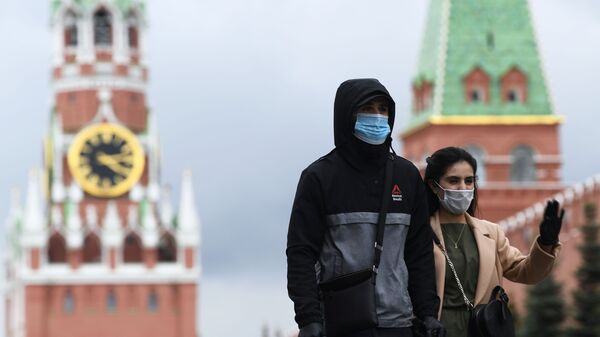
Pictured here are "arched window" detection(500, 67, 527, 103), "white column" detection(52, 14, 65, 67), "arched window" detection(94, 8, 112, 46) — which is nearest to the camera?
"arched window" detection(500, 67, 527, 103)

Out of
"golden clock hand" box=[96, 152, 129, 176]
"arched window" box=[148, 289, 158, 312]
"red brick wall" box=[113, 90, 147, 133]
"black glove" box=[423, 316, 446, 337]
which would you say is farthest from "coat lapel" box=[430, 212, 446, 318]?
"red brick wall" box=[113, 90, 147, 133]

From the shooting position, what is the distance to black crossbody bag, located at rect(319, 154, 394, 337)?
9719 mm

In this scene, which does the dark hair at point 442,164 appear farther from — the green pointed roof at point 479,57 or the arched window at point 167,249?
the arched window at point 167,249

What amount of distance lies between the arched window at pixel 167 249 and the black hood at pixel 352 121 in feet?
302

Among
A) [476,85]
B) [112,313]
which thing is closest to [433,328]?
[476,85]

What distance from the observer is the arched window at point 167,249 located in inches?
4013

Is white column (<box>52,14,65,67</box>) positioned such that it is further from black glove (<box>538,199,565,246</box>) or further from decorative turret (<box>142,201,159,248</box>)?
black glove (<box>538,199,565,246</box>)

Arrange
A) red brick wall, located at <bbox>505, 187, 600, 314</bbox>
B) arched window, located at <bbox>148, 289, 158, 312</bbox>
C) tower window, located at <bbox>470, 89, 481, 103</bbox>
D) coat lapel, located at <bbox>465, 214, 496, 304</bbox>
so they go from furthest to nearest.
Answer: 1. arched window, located at <bbox>148, 289, 158, 312</bbox>
2. tower window, located at <bbox>470, 89, 481, 103</bbox>
3. red brick wall, located at <bbox>505, 187, 600, 314</bbox>
4. coat lapel, located at <bbox>465, 214, 496, 304</bbox>

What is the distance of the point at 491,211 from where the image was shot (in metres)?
79.3

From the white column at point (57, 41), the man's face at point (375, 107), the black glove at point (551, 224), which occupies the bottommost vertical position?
the black glove at point (551, 224)

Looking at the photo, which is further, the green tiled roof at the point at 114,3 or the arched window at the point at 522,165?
the green tiled roof at the point at 114,3

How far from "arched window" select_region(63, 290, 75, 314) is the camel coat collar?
8841cm

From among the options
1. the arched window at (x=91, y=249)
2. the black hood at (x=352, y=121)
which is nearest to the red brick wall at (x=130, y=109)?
the arched window at (x=91, y=249)

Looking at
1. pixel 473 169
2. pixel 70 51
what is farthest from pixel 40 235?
pixel 473 169
